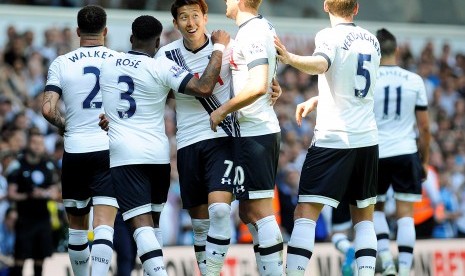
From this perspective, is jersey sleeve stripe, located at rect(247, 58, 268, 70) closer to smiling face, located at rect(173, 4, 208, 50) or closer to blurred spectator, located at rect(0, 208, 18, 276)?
smiling face, located at rect(173, 4, 208, 50)

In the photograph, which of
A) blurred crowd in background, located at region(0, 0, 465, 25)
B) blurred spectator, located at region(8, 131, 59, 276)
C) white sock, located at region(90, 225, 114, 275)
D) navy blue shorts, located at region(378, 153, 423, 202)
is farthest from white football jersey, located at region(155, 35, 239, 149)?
blurred crowd in background, located at region(0, 0, 465, 25)

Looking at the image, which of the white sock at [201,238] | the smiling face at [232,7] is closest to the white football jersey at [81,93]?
the white sock at [201,238]

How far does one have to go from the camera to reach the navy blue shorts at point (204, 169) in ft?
32.8

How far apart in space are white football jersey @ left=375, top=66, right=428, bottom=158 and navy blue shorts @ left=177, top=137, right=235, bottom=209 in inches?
129

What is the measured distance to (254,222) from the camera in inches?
394

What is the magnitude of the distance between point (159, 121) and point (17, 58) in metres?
8.19

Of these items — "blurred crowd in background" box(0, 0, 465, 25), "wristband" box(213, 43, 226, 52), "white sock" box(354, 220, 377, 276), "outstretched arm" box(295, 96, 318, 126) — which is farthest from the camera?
"blurred crowd in background" box(0, 0, 465, 25)

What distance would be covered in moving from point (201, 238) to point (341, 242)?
12.0 feet

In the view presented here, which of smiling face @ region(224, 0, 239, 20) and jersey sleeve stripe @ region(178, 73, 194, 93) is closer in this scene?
jersey sleeve stripe @ region(178, 73, 194, 93)

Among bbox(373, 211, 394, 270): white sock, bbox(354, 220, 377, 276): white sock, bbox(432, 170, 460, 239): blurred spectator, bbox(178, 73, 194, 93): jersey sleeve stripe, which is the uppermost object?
bbox(178, 73, 194, 93): jersey sleeve stripe

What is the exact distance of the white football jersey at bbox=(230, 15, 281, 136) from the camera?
966 cm

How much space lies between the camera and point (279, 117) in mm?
19406

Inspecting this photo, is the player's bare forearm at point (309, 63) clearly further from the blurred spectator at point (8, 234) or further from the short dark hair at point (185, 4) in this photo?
the blurred spectator at point (8, 234)

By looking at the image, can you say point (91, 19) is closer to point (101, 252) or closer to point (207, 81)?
point (207, 81)
